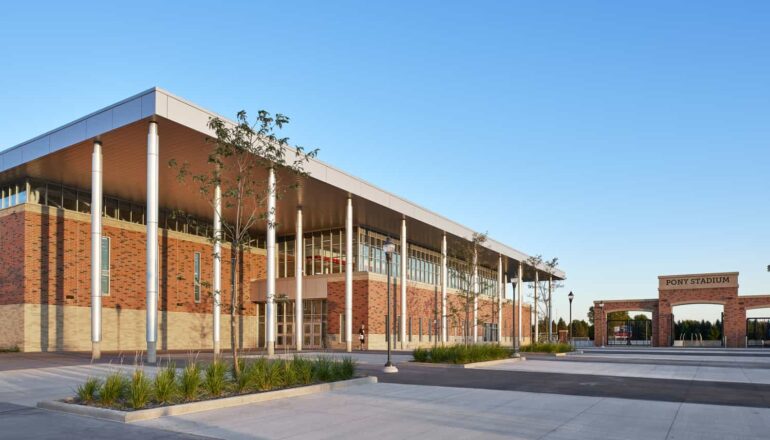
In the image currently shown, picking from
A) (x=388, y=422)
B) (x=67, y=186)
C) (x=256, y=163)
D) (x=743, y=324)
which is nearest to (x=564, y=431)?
(x=388, y=422)

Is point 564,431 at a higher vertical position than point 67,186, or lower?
lower

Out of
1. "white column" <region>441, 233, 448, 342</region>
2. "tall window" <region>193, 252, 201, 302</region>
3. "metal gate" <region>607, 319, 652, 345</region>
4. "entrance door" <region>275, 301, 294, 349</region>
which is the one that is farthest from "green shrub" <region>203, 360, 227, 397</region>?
"metal gate" <region>607, 319, 652, 345</region>

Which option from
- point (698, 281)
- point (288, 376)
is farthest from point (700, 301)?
point (288, 376)

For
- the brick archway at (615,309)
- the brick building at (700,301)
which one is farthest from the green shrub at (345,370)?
the brick archway at (615,309)

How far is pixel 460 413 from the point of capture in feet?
37.0

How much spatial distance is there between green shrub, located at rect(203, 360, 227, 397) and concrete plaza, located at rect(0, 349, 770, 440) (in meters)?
0.88

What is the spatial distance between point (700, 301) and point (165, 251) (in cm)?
4824

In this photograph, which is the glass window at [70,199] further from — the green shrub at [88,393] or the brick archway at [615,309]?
the brick archway at [615,309]

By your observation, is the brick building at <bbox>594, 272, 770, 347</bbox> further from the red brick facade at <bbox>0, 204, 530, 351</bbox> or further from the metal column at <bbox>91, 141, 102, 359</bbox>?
the metal column at <bbox>91, 141, 102, 359</bbox>

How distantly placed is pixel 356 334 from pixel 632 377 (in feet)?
83.1

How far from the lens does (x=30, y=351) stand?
102 feet

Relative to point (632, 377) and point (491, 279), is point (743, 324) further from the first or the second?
point (632, 377)

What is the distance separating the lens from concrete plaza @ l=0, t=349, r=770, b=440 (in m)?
9.41

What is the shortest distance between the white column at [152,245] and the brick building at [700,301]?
5228 cm
